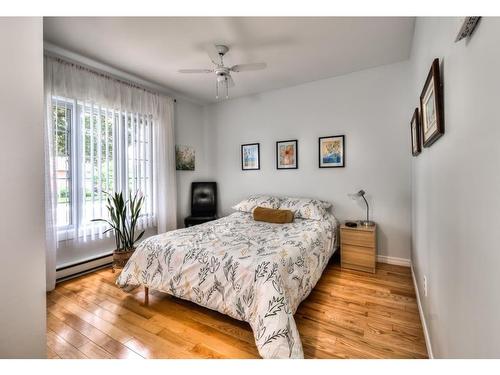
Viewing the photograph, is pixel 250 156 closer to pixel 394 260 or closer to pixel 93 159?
pixel 93 159

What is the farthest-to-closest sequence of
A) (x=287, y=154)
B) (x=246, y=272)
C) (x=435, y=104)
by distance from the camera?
(x=287, y=154), (x=246, y=272), (x=435, y=104)

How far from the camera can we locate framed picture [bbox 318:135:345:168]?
325cm

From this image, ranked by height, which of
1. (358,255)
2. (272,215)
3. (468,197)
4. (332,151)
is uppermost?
(332,151)

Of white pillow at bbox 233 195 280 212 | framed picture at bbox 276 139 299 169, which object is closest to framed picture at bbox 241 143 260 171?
framed picture at bbox 276 139 299 169

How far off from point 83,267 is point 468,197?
357 cm

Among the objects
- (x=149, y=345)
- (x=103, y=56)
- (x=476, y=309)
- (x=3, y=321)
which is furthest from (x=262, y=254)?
(x=103, y=56)

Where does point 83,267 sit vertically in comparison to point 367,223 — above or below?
below

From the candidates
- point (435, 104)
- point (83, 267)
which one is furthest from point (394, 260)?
point (83, 267)

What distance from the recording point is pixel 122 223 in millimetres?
2852

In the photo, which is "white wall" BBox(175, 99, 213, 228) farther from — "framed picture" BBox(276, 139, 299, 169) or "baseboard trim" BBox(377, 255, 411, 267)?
"baseboard trim" BBox(377, 255, 411, 267)

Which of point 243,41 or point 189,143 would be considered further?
point 189,143

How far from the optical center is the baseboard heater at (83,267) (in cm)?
263

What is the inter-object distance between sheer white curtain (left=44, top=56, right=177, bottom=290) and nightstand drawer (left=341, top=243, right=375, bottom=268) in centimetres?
259
